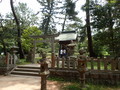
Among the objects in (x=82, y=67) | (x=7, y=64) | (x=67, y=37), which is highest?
(x=67, y=37)

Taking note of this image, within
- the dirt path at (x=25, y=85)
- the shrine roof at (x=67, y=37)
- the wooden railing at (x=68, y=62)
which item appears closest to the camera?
the dirt path at (x=25, y=85)

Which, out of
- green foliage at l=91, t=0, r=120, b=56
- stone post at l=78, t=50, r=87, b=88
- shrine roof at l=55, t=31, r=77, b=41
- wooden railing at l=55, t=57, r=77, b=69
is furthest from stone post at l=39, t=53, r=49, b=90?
shrine roof at l=55, t=31, r=77, b=41

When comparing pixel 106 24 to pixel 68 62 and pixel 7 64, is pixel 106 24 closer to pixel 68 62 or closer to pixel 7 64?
pixel 68 62

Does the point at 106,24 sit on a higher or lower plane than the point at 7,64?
higher

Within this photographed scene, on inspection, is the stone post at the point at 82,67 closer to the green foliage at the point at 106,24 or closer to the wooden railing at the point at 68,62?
the wooden railing at the point at 68,62

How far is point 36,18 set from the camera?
2595cm

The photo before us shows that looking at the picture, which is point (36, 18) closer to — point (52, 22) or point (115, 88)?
point (52, 22)

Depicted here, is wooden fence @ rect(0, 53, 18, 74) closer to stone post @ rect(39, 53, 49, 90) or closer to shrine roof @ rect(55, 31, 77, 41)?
stone post @ rect(39, 53, 49, 90)

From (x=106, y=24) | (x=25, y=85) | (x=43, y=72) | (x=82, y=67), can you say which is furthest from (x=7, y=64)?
(x=106, y=24)

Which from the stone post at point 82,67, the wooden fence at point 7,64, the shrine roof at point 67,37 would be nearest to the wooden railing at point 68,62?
the stone post at point 82,67

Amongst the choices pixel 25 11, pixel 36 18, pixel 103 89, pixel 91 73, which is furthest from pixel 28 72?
pixel 25 11

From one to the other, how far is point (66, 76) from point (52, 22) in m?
20.1

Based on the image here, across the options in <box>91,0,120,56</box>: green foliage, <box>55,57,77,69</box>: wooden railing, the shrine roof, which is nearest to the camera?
<box>55,57,77,69</box>: wooden railing

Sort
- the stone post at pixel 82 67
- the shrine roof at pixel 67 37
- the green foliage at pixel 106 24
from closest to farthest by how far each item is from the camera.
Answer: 1. the stone post at pixel 82 67
2. the green foliage at pixel 106 24
3. the shrine roof at pixel 67 37
